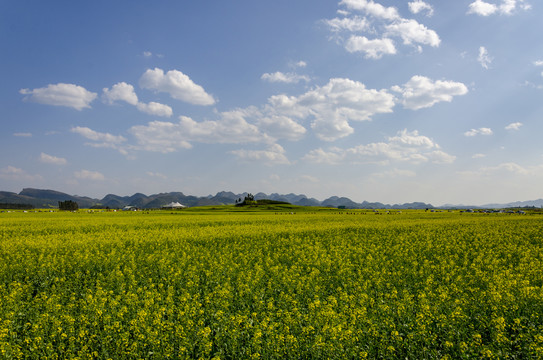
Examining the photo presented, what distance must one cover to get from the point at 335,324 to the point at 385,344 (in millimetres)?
1297

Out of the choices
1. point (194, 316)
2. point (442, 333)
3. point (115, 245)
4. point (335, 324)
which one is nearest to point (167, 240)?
point (115, 245)

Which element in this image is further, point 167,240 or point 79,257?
point 167,240

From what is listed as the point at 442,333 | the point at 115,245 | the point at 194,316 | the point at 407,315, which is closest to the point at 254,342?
the point at 194,316

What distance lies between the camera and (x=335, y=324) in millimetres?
7863

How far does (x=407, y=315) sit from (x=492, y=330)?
2.08 m

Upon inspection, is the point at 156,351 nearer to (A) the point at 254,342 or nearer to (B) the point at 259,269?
(A) the point at 254,342

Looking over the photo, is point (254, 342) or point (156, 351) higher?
point (254, 342)

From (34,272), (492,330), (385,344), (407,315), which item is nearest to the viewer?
(385,344)

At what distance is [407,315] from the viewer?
28.3 ft

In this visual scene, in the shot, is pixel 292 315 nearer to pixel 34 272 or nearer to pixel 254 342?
pixel 254 342

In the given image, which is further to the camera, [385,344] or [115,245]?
[115,245]

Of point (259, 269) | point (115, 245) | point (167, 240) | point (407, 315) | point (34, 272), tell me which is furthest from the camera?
point (167, 240)

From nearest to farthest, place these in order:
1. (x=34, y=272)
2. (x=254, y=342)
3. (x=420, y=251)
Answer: (x=254, y=342)
(x=34, y=272)
(x=420, y=251)

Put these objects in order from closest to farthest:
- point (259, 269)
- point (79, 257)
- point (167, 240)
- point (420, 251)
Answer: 1. point (259, 269)
2. point (79, 257)
3. point (420, 251)
4. point (167, 240)
